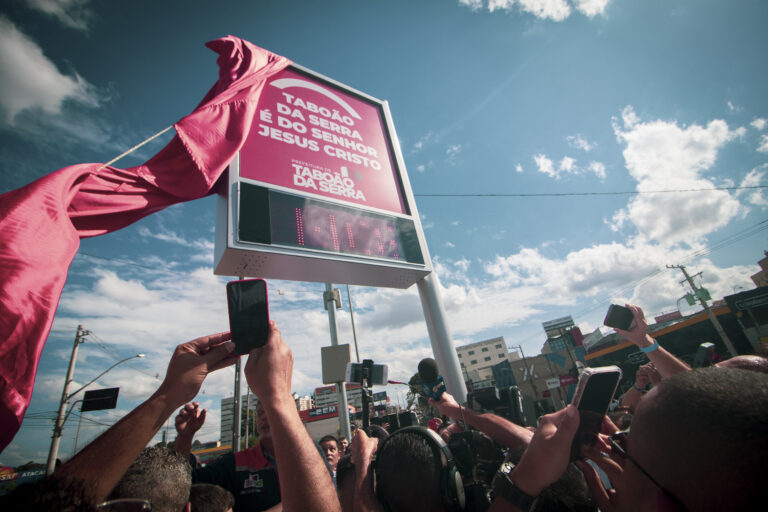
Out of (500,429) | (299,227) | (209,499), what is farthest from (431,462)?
(299,227)

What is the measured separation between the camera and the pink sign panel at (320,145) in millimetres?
4504

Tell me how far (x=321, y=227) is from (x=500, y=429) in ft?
9.62

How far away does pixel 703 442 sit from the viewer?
786 mm

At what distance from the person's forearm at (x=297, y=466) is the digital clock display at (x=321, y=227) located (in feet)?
9.16

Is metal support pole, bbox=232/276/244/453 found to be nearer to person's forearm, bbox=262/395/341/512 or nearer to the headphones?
the headphones

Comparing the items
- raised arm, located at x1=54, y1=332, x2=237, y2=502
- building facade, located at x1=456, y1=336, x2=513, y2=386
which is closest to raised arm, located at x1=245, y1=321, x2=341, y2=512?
raised arm, located at x1=54, y1=332, x2=237, y2=502

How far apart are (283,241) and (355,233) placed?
1006mm

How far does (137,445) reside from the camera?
86 centimetres

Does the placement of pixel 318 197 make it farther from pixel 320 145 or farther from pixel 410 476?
pixel 410 476

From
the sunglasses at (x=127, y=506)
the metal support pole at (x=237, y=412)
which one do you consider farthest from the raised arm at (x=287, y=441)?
the metal support pole at (x=237, y=412)

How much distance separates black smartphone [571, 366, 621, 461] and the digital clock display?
306cm

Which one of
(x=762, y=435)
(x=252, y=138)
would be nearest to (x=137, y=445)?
(x=762, y=435)

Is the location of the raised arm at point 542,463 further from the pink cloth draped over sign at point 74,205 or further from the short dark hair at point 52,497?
the pink cloth draped over sign at point 74,205

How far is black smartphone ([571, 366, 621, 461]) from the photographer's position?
135cm
